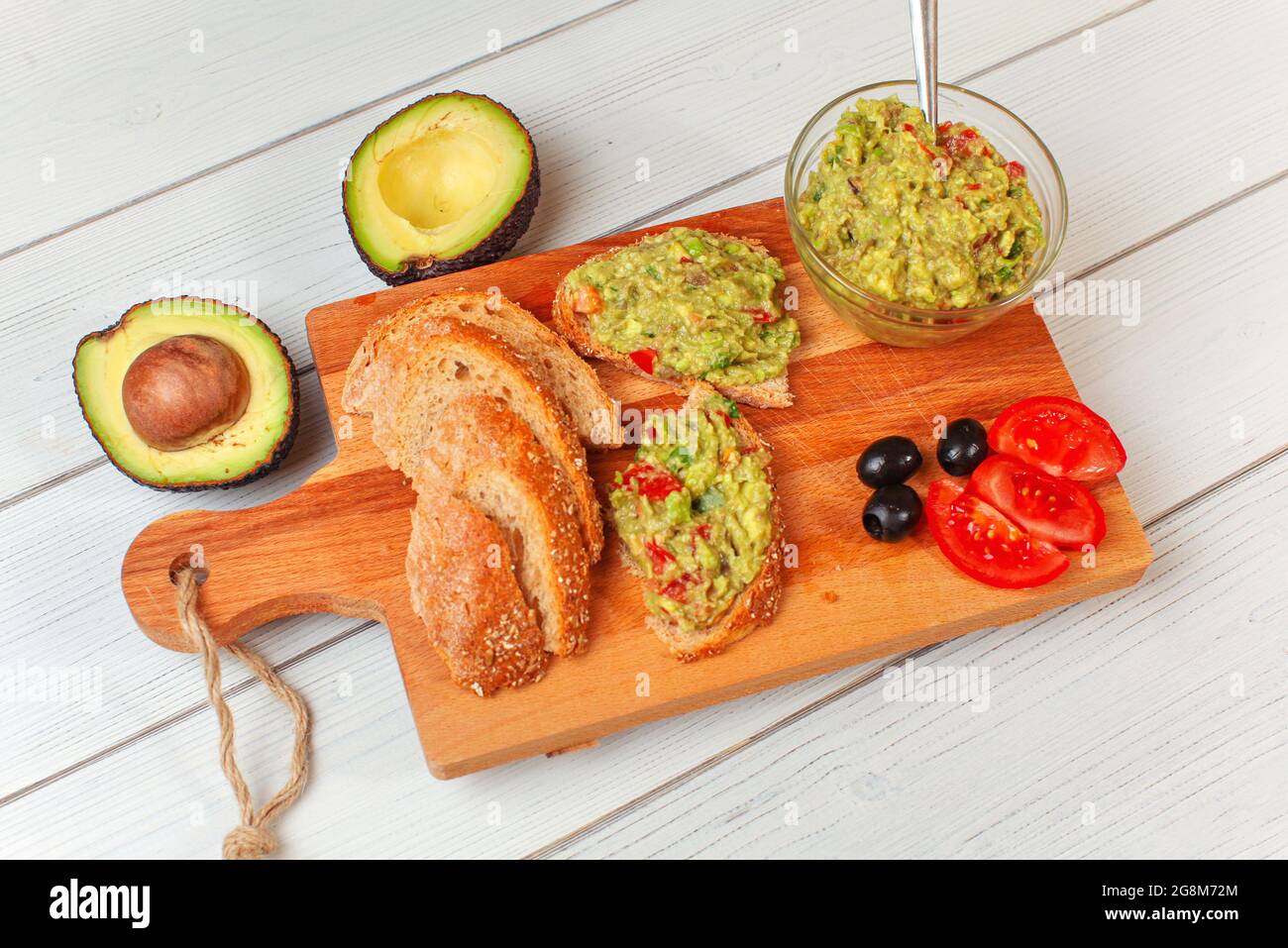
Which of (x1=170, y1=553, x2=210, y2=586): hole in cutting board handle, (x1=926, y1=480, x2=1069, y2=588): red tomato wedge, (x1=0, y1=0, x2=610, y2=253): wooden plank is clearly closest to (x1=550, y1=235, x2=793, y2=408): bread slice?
(x1=926, y1=480, x2=1069, y2=588): red tomato wedge

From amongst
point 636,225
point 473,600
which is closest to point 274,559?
point 473,600

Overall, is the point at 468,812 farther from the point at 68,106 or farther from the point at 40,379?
the point at 68,106

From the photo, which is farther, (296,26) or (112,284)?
(296,26)

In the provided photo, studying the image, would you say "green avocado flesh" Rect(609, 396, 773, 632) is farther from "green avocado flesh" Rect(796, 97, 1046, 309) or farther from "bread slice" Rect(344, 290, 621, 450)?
"green avocado flesh" Rect(796, 97, 1046, 309)

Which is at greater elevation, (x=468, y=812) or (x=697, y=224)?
(x=697, y=224)

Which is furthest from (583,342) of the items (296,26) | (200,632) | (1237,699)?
(1237,699)

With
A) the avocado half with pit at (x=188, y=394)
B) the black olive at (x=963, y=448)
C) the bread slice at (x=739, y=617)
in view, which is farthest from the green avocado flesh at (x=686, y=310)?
the avocado half with pit at (x=188, y=394)

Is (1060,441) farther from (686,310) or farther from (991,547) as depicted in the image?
(686,310)

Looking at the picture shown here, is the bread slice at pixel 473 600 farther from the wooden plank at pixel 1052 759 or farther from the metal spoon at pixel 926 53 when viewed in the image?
the metal spoon at pixel 926 53

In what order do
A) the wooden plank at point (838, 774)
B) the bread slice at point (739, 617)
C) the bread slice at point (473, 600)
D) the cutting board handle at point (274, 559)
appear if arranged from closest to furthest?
1. the bread slice at point (473, 600)
2. the bread slice at point (739, 617)
3. the cutting board handle at point (274, 559)
4. the wooden plank at point (838, 774)
